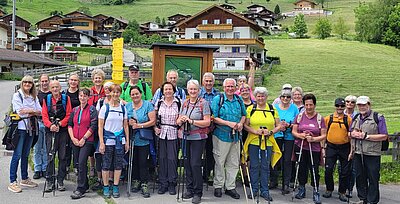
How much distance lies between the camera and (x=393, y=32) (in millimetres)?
73000

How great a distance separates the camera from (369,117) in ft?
22.4

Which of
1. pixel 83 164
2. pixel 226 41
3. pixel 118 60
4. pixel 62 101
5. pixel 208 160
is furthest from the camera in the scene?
pixel 226 41

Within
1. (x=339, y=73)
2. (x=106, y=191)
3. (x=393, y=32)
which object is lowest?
(x=106, y=191)

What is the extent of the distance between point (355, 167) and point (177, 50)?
472cm

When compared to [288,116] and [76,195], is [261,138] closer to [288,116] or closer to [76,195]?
[288,116]

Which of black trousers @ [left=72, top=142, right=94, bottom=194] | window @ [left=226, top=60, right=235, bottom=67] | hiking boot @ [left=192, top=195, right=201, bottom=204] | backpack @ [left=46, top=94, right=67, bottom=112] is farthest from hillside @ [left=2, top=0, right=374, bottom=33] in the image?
black trousers @ [left=72, top=142, right=94, bottom=194]

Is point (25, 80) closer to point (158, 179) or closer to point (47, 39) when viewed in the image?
point (158, 179)

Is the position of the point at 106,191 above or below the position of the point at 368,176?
below

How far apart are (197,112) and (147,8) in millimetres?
149970

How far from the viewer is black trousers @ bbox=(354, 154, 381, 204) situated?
683 centimetres

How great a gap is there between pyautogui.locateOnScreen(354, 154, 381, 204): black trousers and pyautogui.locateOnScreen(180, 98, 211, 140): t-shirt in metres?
2.50

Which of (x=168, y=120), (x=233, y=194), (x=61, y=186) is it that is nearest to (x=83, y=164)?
(x=61, y=186)

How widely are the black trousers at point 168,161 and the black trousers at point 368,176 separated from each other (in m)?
2.95

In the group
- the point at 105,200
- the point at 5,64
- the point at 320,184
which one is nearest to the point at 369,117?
the point at 320,184
